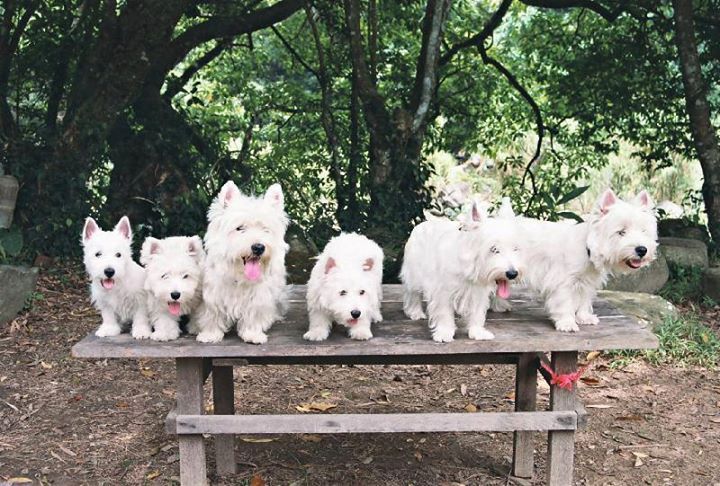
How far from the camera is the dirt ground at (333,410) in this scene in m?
4.82

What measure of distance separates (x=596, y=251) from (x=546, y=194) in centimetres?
579

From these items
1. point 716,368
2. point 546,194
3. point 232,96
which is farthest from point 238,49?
point 716,368

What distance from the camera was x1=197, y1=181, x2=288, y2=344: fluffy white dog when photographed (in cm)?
350

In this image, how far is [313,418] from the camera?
3955 millimetres

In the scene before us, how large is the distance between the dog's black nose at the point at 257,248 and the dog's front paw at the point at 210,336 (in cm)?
56

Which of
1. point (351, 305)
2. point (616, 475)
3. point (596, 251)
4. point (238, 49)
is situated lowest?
point (616, 475)

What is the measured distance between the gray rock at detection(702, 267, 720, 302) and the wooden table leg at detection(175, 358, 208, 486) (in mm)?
6102

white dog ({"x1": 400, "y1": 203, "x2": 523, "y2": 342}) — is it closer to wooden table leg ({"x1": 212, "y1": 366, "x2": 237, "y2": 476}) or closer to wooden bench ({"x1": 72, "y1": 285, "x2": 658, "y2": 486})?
wooden bench ({"x1": 72, "y1": 285, "x2": 658, "y2": 486})

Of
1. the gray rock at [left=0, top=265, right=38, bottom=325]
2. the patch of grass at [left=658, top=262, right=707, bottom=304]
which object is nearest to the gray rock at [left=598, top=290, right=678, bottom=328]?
the patch of grass at [left=658, top=262, right=707, bottom=304]

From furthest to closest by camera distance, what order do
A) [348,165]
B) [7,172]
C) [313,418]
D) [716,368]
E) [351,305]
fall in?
1. [348,165]
2. [7,172]
3. [716,368]
4. [313,418]
5. [351,305]

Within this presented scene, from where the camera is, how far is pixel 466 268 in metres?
3.66

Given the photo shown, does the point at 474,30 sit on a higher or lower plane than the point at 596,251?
higher

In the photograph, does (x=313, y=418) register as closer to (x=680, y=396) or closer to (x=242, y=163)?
(x=680, y=396)

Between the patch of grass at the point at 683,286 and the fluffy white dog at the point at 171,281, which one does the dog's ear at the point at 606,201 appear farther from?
the patch of grass at the point at 683,286
